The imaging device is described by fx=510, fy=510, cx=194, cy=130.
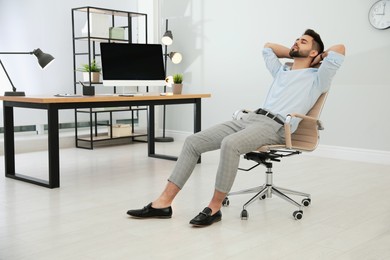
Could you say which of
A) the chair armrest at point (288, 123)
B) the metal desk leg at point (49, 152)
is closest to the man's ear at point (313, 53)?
the chair armrest at point (288, 123)

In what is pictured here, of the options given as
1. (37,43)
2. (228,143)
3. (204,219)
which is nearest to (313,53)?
(228,143)

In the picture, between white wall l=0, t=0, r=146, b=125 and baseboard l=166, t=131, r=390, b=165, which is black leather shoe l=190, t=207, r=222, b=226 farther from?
white wall l=0, t=0, r=146, b=125

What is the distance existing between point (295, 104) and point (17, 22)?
3797mm

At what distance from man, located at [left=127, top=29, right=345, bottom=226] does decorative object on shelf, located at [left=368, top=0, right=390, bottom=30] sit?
6.28 ft

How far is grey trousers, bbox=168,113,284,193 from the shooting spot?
2850 mm

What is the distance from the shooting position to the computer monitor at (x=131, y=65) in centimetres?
427

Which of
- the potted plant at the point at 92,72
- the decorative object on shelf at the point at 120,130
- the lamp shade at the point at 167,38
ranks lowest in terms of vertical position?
the decorative object on shelf at the point at 120,130

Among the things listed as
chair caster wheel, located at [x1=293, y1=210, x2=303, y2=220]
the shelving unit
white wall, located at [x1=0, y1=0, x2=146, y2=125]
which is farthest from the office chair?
white wall, located at [x1=0, y1=0, x2=146, y2=125]

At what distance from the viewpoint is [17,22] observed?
18.7ft

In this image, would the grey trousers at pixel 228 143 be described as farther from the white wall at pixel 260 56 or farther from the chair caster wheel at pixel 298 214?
the white wall at pixel 260 56

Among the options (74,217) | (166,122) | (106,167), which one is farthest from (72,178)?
(166,122)

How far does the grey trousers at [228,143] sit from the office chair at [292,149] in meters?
0.08

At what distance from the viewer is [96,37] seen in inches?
231

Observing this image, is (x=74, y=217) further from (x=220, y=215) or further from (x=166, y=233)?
(x=220, y=215)
